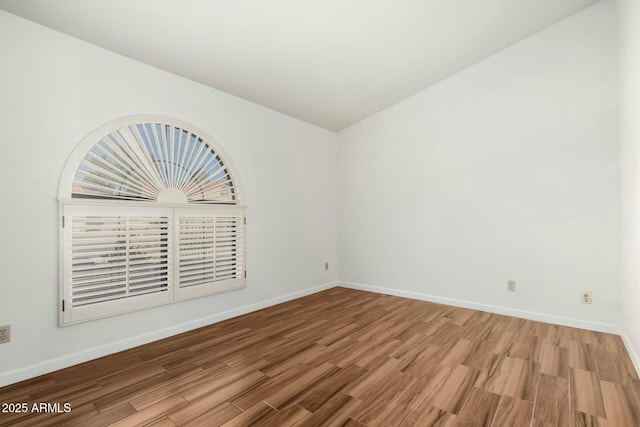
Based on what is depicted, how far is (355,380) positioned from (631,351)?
2.18 m

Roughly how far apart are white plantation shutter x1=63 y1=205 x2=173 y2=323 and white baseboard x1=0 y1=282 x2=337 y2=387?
0.28 metres

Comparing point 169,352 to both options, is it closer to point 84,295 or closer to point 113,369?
point 113,369

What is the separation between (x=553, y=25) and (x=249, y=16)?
10.2ft

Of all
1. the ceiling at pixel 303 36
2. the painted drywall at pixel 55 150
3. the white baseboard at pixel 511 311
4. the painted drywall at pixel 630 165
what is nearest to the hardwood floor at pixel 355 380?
the white baseboard at pixel 511 311

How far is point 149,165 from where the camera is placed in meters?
2.76

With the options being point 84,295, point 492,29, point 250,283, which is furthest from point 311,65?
point 84,295

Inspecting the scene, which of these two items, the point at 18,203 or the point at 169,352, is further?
the point at 169,352

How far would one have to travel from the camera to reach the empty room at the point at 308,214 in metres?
2.00

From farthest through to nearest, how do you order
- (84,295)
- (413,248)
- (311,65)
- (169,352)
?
1. (413,248)
2. (311,65)
3. (169,352)
4. (84,295)

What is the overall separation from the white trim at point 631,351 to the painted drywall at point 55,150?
3363 mm

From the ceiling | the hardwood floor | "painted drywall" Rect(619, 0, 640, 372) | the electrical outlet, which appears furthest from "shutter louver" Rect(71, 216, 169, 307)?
"painted drywall" Rect(619, 0, 640, 372)

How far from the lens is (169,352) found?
2.52 metres

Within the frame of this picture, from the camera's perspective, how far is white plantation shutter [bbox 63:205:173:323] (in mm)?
2322

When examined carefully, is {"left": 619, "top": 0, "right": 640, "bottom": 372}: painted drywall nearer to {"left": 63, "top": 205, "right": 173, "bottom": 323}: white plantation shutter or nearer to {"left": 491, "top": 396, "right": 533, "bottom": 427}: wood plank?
{"left": 491, "top": 396, "right": 533, "bottom": 427}: wood plank
